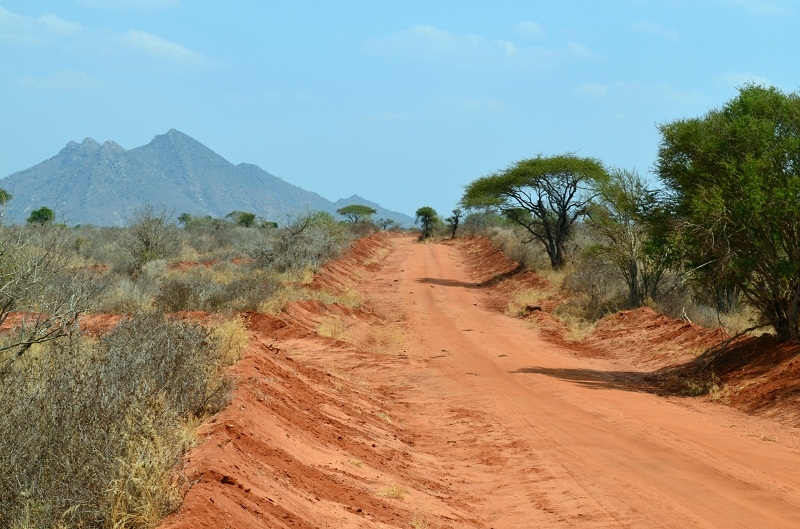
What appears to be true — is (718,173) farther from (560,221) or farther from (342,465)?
(560,221)

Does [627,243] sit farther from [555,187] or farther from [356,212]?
[356,212]

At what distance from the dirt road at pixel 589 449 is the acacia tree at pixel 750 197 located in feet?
10.0

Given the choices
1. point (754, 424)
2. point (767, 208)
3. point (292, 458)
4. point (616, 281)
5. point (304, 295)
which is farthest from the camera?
point (616, 281)

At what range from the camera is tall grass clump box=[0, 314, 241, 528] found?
512cm

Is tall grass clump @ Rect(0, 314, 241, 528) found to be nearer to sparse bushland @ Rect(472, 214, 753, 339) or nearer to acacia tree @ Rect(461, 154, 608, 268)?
sparse bushland @ Rect(472, 214, 753, 339)

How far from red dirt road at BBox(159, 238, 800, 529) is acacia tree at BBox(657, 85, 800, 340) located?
2.94 meters

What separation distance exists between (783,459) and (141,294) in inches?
658

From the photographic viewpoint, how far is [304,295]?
1045 inches

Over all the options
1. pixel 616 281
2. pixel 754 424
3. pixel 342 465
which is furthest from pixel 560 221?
pixel 342 465

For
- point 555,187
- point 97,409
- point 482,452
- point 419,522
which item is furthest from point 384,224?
point 97,409

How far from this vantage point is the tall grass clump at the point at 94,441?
5117mm

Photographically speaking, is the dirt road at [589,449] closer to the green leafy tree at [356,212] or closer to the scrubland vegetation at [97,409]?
the scrubland vegetation at [97,409]

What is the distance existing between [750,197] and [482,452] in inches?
281

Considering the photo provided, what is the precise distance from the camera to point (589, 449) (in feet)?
36.4
